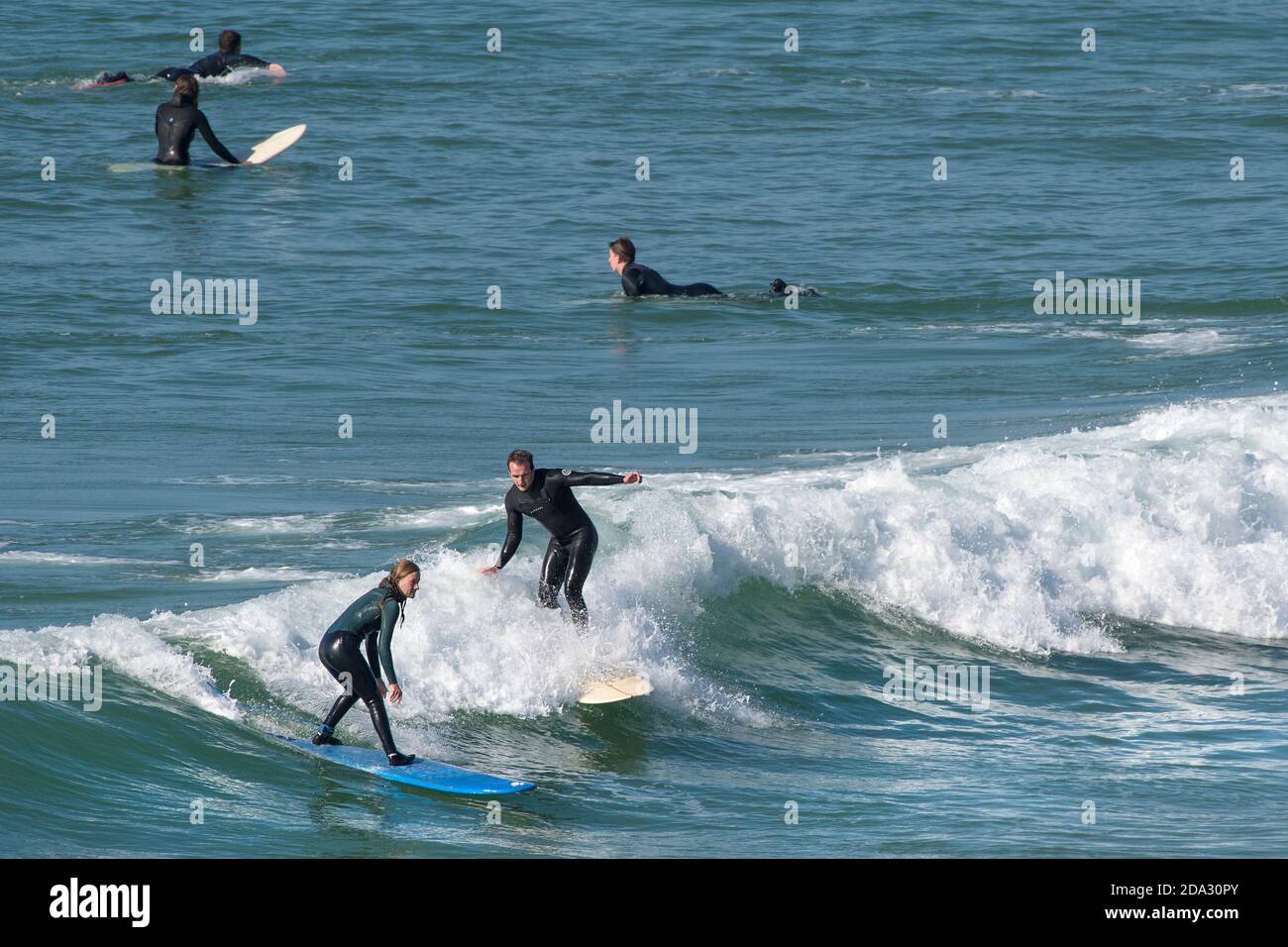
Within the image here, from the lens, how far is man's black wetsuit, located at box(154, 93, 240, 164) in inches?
1091

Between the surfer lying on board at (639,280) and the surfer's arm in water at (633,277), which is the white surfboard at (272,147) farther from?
the surfer's arm in water at (633,277)

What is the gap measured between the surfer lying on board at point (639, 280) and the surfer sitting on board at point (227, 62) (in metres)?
11.9

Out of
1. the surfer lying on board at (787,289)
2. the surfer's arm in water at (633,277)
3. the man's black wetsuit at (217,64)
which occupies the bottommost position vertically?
the surfer lying on board at (787,289)

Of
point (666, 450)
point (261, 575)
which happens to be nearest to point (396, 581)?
point (261, 575)

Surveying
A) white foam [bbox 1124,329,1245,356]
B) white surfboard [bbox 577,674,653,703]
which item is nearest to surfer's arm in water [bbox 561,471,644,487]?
white surfboard [bbox 577,674,653,703]

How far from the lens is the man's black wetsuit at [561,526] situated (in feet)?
43.2

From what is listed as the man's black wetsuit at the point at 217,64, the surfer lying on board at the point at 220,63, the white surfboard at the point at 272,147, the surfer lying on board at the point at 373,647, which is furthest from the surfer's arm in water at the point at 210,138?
the surfer lying on board at the point at 373,647

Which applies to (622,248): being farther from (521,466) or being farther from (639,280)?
(521,466)

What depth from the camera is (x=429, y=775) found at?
Answer: 37.2 feet

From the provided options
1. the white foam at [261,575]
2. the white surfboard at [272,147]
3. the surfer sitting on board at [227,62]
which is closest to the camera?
the white foam at [261,575]

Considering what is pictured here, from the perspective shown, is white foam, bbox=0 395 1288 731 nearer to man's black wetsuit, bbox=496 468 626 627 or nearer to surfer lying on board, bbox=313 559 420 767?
man's black wetsuit, bbox=496 468 626 627

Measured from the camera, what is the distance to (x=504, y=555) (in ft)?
43.4

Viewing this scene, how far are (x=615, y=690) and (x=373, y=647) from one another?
2155 millimetres

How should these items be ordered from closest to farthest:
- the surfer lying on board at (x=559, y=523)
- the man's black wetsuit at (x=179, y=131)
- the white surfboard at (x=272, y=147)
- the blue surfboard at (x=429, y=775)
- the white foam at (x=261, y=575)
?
the blue surfboard at (x=429, y=775)
the surfer lying on board at (x=559, y=523)
the white foam at (x=261, y=575)
the man's black wetsuit at (x=179, y=131)
the white surfboard at (x=272, y=147)
